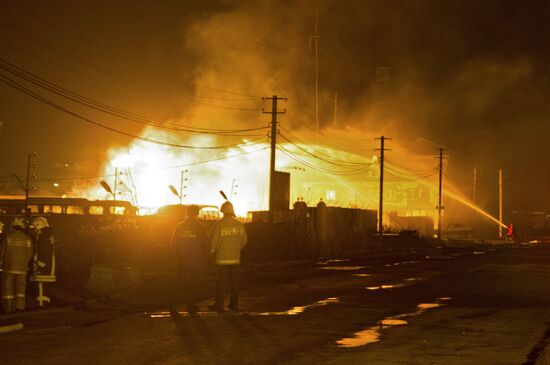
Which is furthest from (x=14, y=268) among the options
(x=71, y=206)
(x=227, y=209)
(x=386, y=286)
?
(x=71, y=206)

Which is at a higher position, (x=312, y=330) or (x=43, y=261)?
(x=43, y=261)

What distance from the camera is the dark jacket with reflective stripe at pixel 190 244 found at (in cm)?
1277

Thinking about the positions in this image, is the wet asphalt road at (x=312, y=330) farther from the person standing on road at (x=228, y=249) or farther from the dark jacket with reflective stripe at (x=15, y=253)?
the dark jacket with reflective stripe at (x=15, y=253)

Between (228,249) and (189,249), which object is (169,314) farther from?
(228,249)

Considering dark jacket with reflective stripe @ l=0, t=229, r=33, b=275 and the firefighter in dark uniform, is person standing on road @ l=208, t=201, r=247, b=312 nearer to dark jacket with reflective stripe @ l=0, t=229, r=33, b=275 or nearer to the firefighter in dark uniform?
the firefighter in dark uniform

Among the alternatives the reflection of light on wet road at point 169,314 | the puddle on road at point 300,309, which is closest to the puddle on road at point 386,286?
the puddle on road at point 300,309

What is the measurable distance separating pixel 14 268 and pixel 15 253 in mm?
250

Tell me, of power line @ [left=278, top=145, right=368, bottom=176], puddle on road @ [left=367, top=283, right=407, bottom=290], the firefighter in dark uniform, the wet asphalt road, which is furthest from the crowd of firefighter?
power line @ [left=278, top=145, right=368, bottom=176]

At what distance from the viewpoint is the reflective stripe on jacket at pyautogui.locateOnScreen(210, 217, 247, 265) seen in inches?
508

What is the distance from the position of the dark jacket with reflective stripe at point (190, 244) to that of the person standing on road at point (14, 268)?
8.38ft

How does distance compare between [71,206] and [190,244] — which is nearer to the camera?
[190,244]

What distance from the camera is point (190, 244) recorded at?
12789mm

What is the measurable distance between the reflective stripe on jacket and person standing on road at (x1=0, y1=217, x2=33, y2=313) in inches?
126

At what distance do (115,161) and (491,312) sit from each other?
166 ft
